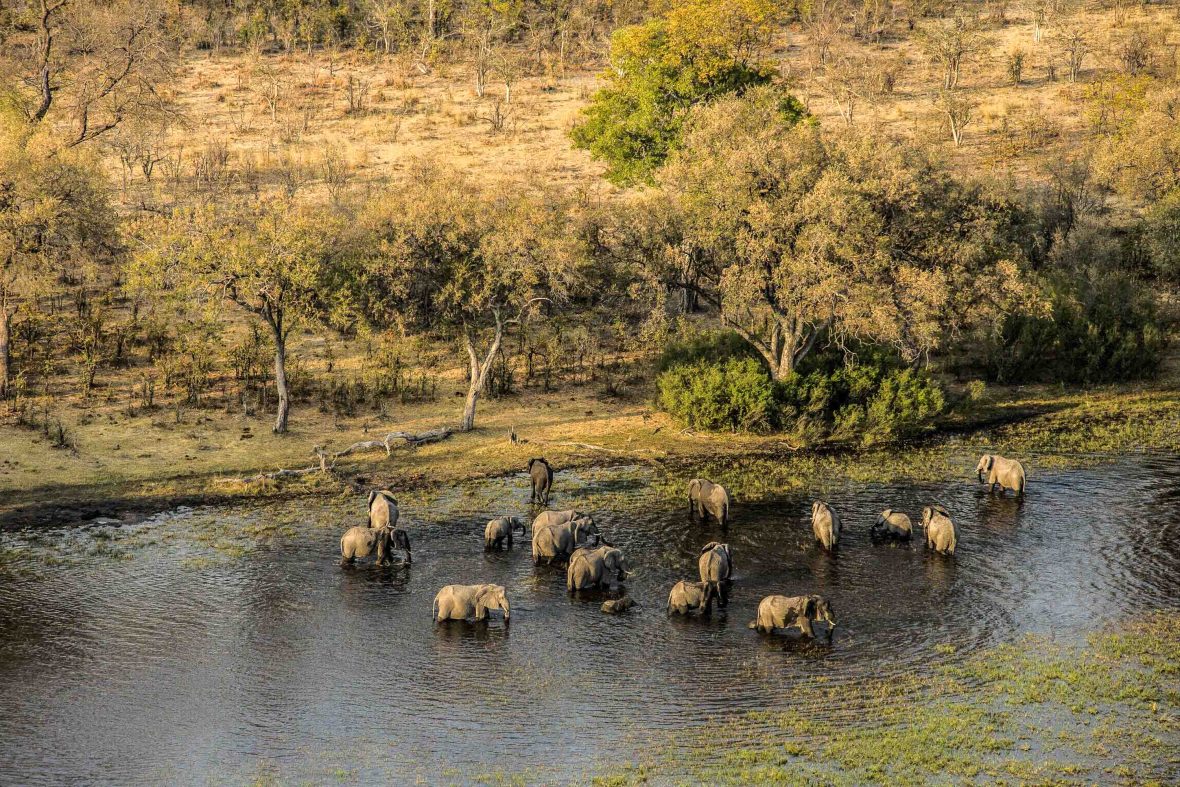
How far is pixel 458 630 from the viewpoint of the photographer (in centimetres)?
2245

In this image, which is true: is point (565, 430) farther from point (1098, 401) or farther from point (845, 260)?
point (1098, 401)

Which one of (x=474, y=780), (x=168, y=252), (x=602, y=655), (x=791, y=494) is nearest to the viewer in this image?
(x=474, y=780)

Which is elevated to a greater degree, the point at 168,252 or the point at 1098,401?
the point at 168,252

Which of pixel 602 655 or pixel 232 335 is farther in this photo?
pixel 232 335

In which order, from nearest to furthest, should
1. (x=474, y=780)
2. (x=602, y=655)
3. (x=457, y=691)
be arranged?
(x=474, y=780)
(x=457, y=691)
(x=602, y=655)

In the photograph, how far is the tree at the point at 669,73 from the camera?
49812 mm

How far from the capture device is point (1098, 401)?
4122 cm

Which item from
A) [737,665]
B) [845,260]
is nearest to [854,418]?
[845,260]

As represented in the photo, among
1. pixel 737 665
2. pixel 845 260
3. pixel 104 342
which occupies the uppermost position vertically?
pixel 845 260

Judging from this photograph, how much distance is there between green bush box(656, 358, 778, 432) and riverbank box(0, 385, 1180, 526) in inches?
18.2

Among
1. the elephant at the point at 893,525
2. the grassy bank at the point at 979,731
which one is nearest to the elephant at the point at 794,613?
the grassy bank at the point at 979,731

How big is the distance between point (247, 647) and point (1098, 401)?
30.4 meters

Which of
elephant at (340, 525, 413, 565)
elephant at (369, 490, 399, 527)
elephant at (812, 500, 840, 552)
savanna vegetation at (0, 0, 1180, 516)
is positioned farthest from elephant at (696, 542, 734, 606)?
savanna vegetation at (0, 0, 1180, 516)

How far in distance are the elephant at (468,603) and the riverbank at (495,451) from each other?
887 cm
